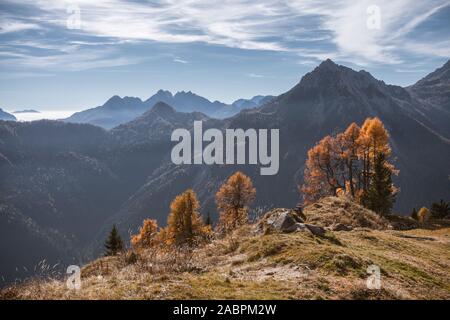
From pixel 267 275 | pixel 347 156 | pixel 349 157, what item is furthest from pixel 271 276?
pixel 349 157

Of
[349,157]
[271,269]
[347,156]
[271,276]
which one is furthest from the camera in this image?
[349,157]

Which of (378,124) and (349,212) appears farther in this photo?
(378,124)

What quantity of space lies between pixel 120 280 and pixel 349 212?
948 inches

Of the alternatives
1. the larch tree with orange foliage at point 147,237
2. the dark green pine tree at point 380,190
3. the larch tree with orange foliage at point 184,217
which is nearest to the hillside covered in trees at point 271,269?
the larch tree with orange foliage at point 147,237

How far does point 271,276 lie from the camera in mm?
12875

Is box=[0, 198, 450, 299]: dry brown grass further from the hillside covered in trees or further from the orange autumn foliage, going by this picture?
the orange autumn foliage

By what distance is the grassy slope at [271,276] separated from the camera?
10781mm

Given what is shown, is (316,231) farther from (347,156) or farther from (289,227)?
(347,156)

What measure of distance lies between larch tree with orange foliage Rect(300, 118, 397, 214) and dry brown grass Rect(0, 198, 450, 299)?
34.1m

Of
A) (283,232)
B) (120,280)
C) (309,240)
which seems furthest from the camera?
(283,232)

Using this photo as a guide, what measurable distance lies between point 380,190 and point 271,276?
40.5 metres

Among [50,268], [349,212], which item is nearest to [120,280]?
[50,268]
